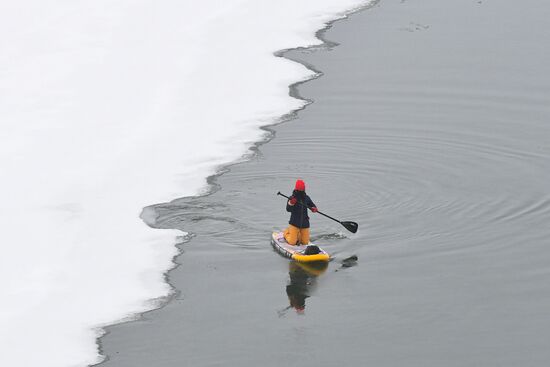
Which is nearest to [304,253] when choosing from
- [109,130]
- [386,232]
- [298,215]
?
[298,215]

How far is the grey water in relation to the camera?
736 inches

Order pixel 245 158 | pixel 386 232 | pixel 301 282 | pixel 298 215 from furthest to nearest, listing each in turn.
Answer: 1. pixel 245 158
2. pixel 386 232
3. pixel 298 215
4. pixel 301 282

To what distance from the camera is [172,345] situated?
18812 mm

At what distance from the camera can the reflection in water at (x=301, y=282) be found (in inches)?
804

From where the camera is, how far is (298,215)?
2283 centimetres

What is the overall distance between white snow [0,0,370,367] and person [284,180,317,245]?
8.50 ft

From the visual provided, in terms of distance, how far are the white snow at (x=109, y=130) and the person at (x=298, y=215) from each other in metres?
2.59

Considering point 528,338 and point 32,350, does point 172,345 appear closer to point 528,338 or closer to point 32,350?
point 32,350

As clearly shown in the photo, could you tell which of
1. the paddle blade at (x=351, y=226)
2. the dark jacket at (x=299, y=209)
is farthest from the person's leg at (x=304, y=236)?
the paddle blade at (x=351, y=226)

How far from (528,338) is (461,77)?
745 inches

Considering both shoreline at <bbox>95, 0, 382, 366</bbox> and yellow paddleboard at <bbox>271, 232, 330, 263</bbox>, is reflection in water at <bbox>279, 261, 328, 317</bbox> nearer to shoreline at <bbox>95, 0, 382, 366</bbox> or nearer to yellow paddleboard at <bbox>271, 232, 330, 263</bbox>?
yellow paddleboard at <bbox>271, 232, 330, 263</bbox>

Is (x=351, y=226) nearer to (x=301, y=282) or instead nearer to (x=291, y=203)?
(x=291, y=203)

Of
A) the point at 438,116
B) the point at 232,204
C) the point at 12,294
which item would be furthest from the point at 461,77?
the point at 12,294

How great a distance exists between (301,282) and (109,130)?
38.5 ft
